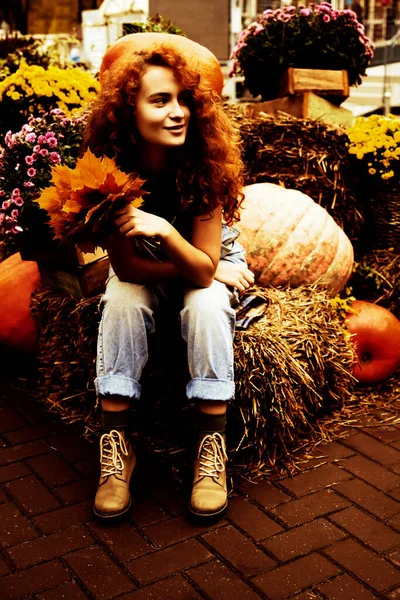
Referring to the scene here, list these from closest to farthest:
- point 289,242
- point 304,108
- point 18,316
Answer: point 289,242 < point 18,316 < point 304,108

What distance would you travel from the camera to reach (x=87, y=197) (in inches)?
80.9

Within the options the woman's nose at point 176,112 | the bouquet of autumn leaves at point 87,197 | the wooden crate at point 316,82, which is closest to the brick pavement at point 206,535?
the bouquet of autumn leaves at point 87,197

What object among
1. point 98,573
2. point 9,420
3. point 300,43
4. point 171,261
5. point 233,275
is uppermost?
point 300,43

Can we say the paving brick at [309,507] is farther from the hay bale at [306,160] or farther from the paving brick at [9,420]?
the hay bale at [306,160]

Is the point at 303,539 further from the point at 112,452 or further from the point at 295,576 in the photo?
the point at 112,452

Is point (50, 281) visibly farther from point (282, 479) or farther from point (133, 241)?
point (282, 479)

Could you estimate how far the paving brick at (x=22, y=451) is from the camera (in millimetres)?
2783

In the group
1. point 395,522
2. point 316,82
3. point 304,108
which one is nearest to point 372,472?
point 395,522

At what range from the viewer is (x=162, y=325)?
2.64m

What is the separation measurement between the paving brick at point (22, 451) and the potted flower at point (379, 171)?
7.37 feet

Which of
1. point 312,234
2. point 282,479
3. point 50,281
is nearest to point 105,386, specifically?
point 282,479

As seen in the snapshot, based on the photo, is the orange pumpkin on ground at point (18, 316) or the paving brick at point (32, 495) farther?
the orange pumpkin on ground at point (18, 316)

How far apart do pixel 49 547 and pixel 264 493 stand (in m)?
0.80

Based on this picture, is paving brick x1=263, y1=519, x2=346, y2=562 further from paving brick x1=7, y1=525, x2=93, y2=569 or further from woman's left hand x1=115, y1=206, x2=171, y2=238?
woman's left hand x1=115, y1=206, x2=171, y2=238
